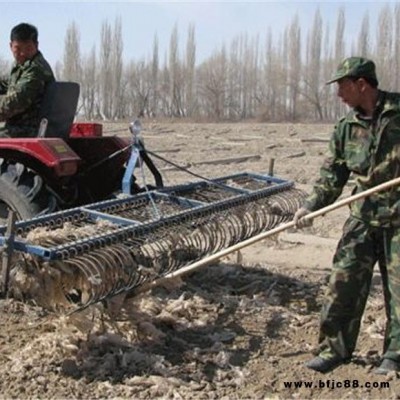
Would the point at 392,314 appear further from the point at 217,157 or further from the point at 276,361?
the point at 217,157

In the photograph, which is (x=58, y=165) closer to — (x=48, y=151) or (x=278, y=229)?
(x=48, y=151)

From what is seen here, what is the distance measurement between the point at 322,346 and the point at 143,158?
2085 millimetres

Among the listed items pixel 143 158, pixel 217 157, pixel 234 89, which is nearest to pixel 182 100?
pixel 234 89

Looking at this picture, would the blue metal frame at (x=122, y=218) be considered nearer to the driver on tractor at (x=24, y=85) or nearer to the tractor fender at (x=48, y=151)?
the tractor fender at (x=48, y=151)

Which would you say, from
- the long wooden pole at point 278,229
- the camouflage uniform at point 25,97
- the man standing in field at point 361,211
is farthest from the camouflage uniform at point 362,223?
the camouflage uniform at point 25,97

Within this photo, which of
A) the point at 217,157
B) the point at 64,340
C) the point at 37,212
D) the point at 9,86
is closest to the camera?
the point at 64,340

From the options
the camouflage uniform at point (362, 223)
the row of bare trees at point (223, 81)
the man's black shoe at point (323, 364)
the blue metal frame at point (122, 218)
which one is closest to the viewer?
the blue metal frame at point (122, 218)

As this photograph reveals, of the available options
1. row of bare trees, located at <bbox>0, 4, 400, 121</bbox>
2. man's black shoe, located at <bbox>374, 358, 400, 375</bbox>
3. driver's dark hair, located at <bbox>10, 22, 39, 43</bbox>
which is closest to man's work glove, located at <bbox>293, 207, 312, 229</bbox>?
man's black shoe, located at <bbox>374, 358, 400, 375</bbox>

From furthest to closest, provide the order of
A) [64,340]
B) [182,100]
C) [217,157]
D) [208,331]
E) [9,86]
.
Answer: [182,100] < [217,157] < [9,86] < [208,331] < [64,340]

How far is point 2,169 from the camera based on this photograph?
491 cm

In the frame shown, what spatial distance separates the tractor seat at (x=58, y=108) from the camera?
5.13 m

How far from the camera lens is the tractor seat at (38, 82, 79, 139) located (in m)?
5.13

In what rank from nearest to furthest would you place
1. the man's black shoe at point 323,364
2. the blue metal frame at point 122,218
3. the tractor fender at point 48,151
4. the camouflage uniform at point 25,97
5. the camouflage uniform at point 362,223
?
the blue metal frame at point 122,218 < the camouflage uniform at point 362,223 < the man's black shoe at point 323,364 < the tractor fender at point 48,151 < the camouflage uniform at point 25,97

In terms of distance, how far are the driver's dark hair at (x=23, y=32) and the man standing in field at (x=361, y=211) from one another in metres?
2.51
